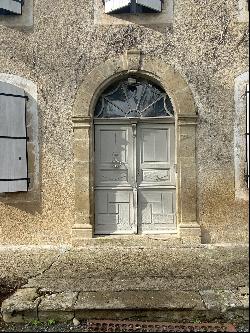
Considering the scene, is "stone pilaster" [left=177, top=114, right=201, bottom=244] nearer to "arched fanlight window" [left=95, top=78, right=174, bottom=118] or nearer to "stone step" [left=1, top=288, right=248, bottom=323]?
"arched fanlight window" [left=95, top=78, right=174, bottom=118]

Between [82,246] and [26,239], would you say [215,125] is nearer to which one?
[82,246]

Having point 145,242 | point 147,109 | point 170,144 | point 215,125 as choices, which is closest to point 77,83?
point 147,109

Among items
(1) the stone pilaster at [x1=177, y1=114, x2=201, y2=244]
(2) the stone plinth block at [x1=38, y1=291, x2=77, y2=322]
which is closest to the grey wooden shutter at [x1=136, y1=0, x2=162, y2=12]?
(1) the stone pilaster at [x1=177, y1=114, x2=201, y2=244]

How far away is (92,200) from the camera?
6684mm

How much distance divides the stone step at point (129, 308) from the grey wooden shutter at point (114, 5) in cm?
440

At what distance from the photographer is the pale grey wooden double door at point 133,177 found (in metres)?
6.84

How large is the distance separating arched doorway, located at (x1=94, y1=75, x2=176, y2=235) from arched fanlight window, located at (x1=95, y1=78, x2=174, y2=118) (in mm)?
17

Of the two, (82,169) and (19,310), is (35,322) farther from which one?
(82,169)

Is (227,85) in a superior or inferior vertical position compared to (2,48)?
inferior

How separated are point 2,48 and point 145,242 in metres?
3.84

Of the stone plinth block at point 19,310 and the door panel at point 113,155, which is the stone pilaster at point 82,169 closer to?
the door panel at point 113,155

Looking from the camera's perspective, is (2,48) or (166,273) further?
(2,48)

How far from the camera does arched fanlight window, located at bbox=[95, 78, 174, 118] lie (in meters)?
6.89

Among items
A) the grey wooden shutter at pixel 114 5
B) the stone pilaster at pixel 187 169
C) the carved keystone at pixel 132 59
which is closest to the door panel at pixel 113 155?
the stone pilaster at pixel 187 169
